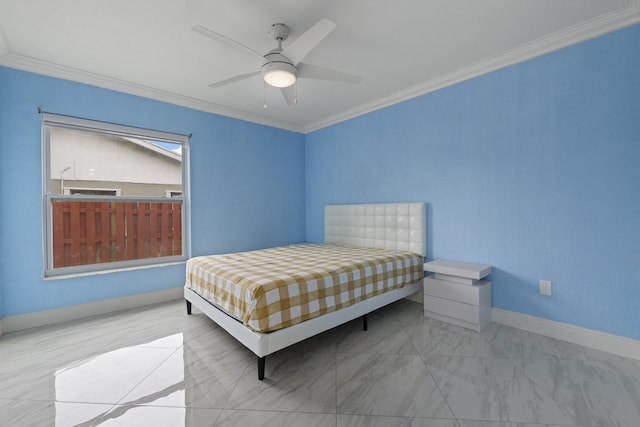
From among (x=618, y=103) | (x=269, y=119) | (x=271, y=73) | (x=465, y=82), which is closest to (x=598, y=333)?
(x=618, y=103)

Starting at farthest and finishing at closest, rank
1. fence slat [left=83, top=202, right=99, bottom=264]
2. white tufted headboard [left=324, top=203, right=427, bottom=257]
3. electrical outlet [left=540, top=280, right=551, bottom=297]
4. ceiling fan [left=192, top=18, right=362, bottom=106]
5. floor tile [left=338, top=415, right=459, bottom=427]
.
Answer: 1. white tufted headboard [left=324, top=203, right=427, bottom=257]
2. fence slat [left=83, top=202, right=99, bottom=264]
3. electrical outlet [left=540, top=280, right=551, bottom=297]
4. ceiling fan [left=192, top=18, right=362, bottom=106]
5. floor tile [left=338, top=415, right=459, bottom=427]

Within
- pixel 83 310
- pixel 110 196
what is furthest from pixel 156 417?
pixel 110 196

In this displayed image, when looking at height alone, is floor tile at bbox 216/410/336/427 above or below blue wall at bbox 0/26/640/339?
below

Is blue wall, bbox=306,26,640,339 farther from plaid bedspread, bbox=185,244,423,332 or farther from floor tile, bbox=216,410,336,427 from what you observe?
floor tile, bbox=216,410,336,427

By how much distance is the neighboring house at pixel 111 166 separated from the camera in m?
2.99

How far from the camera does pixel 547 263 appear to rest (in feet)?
8.18

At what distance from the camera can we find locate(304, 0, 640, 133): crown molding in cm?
212

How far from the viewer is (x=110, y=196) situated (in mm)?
3230

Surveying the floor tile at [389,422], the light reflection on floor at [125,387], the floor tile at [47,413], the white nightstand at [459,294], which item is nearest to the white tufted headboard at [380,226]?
the white nightstand at [459,294]

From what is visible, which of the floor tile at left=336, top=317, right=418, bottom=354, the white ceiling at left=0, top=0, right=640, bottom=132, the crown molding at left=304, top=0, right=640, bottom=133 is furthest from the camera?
the floor tile at left=336, top=317, right=418, bottom=354

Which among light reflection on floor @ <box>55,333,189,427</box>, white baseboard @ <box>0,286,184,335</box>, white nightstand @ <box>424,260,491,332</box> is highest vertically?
white nightstand @ <box>424,260,491,332</box>

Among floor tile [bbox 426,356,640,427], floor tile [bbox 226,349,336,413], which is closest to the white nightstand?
floor tile [bbox 426,356,640,427]

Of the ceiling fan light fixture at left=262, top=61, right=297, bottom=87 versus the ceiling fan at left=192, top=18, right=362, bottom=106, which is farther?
the ceiling fan light fixture at left=262, top=61, right=297, bottom=87

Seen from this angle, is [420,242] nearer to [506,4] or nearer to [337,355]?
[337,355]
